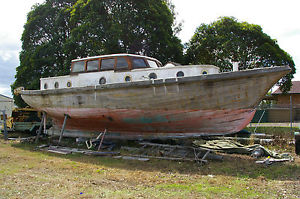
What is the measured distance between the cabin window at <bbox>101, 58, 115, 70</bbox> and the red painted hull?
1.64 metres

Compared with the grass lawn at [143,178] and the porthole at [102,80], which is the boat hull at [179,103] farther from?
the grass lawn at [143,178]

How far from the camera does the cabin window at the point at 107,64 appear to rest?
886 cm

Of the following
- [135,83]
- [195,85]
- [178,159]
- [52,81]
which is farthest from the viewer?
[52,81]

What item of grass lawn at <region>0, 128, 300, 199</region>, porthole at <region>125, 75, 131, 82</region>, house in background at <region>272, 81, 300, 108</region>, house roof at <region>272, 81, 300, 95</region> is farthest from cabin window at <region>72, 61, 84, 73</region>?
house roof at <region>272, 81, 300, 95</region>

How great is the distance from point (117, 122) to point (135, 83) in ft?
5.99

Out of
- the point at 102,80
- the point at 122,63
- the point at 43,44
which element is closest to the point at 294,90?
the point at 122,63

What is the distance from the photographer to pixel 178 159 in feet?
21.2

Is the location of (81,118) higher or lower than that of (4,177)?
higher

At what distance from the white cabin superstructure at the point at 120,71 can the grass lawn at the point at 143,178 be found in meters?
2.82

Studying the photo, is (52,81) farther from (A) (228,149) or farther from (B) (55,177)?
(A) (228,149)

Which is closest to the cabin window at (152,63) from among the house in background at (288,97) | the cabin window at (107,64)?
the cabin window at (107,64)

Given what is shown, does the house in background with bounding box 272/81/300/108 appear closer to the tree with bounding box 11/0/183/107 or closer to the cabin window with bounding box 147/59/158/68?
the tree with bounding box 11/0/183/107

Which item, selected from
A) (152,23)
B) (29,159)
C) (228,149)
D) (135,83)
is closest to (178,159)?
(228,149)

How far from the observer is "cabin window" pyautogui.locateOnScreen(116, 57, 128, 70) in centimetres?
863
